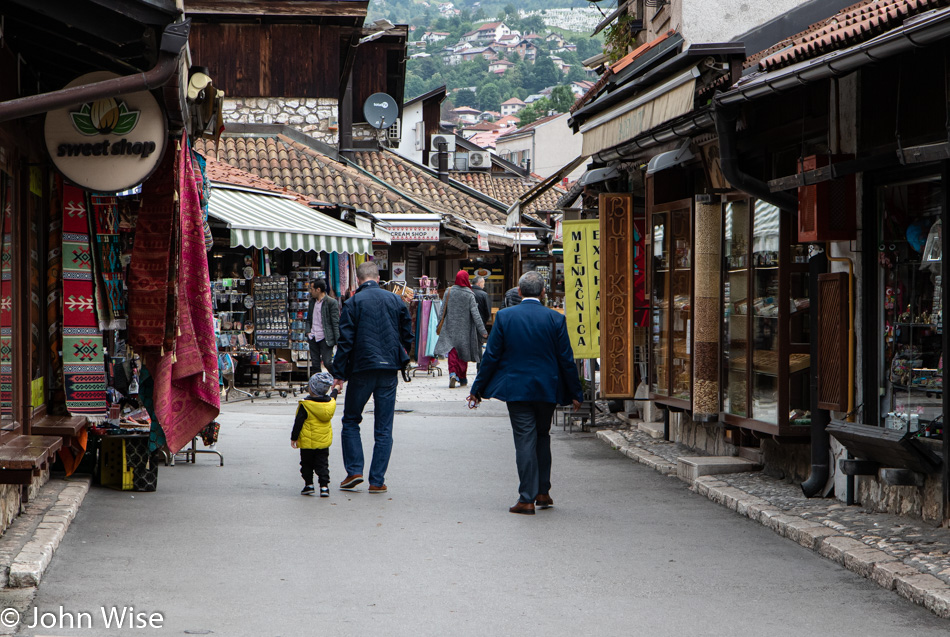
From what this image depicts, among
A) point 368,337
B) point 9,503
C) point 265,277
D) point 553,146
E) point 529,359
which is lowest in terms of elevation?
point 9,503

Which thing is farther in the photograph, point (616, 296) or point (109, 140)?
point (616, 296)

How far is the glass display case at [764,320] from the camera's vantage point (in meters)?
10.1

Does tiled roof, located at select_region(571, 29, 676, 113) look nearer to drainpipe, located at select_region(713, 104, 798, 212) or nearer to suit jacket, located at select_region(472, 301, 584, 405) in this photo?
drainpipe, located at select_region(713, 104, 798, 212)

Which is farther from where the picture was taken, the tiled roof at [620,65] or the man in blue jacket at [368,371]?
the tiled roof at [620,65]

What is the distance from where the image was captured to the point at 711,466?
10836mm

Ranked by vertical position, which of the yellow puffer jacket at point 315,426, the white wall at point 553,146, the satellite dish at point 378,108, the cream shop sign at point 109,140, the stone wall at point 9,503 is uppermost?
the white wall at point 553,146

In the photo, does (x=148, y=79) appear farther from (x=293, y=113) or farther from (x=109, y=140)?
(x=293, y=113)

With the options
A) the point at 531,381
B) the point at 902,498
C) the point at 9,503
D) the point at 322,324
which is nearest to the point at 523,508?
the point at 531,381

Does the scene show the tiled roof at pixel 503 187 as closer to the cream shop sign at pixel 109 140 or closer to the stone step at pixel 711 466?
the stone step at pixel 711 466

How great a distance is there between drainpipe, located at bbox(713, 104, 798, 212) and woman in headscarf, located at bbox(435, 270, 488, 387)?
10850mm

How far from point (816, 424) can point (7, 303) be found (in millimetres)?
6216

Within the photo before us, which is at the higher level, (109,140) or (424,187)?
(424,187)

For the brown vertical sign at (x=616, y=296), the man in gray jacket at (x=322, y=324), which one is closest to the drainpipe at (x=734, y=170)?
the brown vertical sign at (x=616, y=296)

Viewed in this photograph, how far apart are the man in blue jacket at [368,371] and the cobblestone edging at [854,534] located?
287 cm
